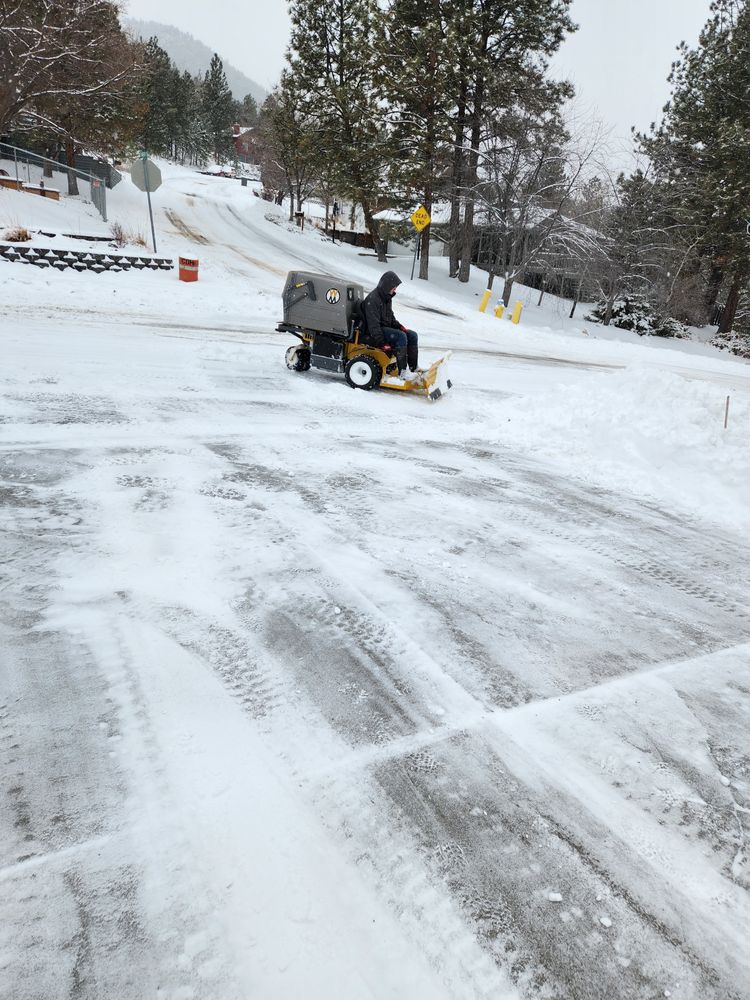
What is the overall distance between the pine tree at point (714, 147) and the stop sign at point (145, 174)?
2164cm

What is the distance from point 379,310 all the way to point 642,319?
24287mm

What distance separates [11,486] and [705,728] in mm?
4833

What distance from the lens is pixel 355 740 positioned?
2.59 meters

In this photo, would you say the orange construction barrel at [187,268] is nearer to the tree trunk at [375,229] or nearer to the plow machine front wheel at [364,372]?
the plow machine front wheel at [364,372]

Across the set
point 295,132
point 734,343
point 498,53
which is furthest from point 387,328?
point 295,132

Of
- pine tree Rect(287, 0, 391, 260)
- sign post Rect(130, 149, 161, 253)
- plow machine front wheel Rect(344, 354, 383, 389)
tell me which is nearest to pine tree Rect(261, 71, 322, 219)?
pine tree Rect(287, 0, 391, 260)


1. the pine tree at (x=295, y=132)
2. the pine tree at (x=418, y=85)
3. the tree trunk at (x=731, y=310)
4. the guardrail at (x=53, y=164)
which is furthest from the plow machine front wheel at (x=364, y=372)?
the tree trunk at (x=731, y=310)

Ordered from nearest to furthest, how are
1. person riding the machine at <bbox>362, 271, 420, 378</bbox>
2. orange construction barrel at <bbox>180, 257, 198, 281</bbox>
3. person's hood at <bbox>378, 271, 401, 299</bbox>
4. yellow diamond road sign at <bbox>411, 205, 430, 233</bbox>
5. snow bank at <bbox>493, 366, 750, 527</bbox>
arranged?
snow bank at <bbox>493, 366, 750, 527</bbox> → person's hood at <bbox>378, 271, 401, 299</bbox> → person riding the machine at <bbox>362, 271, 420, 378</bbox> → orange construction barrel at <bbox>180, 257, 198, 281</bbox> → yellow diamond road sign at <bbox>411, 205, 430, 233</bbox>

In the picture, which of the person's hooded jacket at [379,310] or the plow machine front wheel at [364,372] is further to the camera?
the plow machine front wheel at [364,372]

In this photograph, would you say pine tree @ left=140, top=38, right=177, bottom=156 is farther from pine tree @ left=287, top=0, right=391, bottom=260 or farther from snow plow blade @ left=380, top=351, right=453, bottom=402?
snow plow blade @ left=380, top=351, right=453, bottom=402

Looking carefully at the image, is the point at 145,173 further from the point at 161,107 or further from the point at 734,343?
the point at 161,107

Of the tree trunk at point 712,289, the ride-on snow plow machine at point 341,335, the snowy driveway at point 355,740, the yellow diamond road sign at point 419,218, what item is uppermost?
the yellow diamond road sign at point 419,218

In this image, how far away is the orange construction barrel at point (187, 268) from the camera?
13.9 metres

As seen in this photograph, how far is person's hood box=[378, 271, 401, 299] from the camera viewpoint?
24.2 feet
